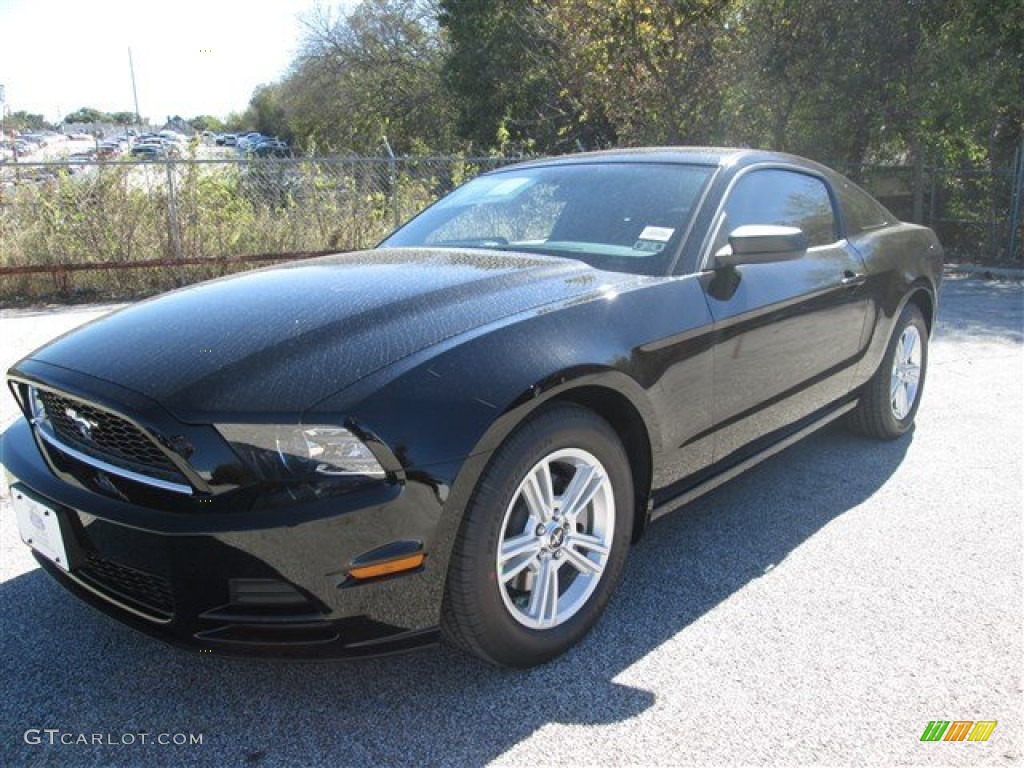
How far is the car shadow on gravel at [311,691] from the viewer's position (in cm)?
202

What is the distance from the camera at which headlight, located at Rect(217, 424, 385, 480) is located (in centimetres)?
189

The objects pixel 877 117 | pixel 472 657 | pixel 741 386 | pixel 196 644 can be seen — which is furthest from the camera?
pixel 877 117

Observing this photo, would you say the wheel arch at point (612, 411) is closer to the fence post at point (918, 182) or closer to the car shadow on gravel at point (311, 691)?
the car shadow on gravel at point (311, 691)

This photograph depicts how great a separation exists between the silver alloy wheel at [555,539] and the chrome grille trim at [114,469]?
32.2 inches

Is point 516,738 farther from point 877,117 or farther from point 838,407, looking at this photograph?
point 877,117

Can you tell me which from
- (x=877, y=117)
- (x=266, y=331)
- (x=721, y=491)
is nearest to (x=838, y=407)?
(x=721, y=491)

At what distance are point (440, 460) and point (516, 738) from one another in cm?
76

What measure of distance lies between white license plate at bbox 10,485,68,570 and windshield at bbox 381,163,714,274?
1.82 meters

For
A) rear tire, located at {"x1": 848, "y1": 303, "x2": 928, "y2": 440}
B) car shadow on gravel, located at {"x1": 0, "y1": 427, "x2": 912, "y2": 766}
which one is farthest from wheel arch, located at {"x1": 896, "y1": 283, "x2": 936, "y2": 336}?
car shadow on gravel, located at {"x1": 0, "y1": 427, "x2": 912, "y2": 766}

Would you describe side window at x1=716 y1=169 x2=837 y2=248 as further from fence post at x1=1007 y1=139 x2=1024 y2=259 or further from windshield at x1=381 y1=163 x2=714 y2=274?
fence post at x1=1007 y1=139 x2=1024 y2=259

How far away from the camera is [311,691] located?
224 centimetres

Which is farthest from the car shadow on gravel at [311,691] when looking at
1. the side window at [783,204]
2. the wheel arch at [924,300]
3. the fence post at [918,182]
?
the fence post at [918,182]

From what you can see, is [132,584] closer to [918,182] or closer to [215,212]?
[215,212]

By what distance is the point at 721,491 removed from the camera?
366 cm
